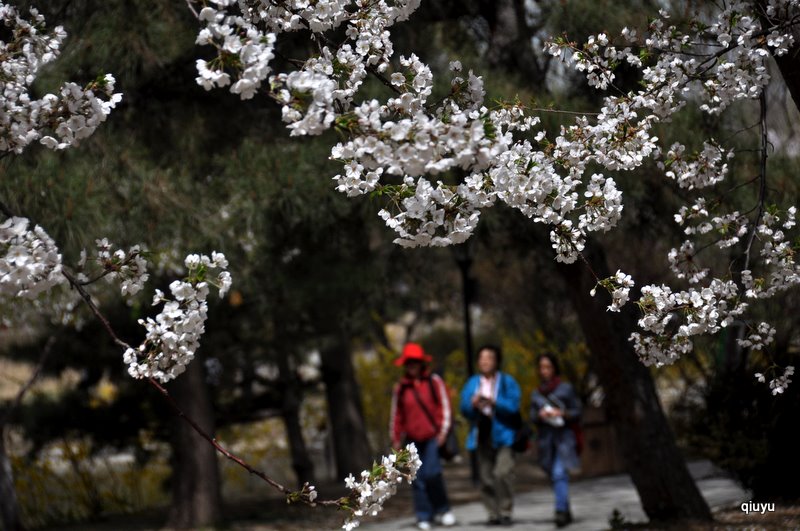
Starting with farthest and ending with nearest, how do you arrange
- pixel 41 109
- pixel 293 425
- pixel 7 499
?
pixel 293 425, pixel 7 499, pixel 41 109

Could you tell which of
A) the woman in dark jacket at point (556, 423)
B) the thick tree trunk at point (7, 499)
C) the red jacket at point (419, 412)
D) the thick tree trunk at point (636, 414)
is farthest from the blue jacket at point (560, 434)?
the thick tree trunk at point (7, 499)

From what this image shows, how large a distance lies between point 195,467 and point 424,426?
7.78 ft

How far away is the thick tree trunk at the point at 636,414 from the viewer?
7.84 metres

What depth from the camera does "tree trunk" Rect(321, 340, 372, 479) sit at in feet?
45.1

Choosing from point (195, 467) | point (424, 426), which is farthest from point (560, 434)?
point (195, 467)

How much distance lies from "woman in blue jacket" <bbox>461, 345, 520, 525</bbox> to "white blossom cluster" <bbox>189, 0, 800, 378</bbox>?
4669mm

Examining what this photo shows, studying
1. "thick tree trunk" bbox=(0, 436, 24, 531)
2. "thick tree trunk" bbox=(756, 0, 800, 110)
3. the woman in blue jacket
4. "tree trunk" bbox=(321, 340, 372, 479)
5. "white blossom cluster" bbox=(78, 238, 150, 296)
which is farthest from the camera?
"tree trunk" bbox=(321, 340, 372, 479)

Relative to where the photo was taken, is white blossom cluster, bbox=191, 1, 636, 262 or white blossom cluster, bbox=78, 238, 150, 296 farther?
white blossom cluster, bbox=78, 238, 150, 296

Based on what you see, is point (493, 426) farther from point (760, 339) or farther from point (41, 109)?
point (41, 109)

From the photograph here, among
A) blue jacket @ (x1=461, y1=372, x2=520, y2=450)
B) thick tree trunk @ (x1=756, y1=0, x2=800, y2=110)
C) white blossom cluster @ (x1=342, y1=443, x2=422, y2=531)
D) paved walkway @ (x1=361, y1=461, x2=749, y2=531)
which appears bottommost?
paved walkway @ (x1=361, y1=461, x2=749, y2=531)

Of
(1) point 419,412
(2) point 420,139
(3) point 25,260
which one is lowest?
(1) point 419,412

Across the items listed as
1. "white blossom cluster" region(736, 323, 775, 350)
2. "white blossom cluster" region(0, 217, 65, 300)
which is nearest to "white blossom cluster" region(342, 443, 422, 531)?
"white blossom cluster" region(0, 217, 65, 300)

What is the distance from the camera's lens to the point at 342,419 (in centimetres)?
1371

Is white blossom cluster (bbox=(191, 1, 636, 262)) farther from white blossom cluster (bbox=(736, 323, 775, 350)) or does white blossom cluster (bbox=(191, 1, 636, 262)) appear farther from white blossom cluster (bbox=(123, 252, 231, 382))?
white blossom cluster (bbox=(736, 323, 775, 350))
